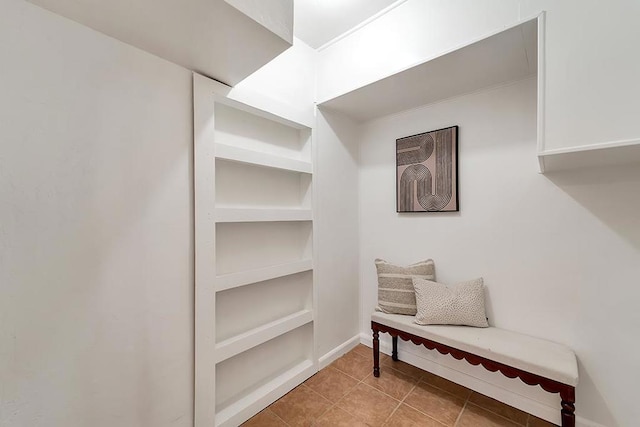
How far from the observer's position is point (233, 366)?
1720 millimetres

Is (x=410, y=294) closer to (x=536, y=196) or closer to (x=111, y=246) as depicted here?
(x=536, y=196)

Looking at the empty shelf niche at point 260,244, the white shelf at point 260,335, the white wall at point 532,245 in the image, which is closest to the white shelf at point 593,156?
the white wall at point 532,245

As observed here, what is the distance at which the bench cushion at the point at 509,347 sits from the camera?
4.41 ft

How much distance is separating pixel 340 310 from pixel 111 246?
184 cm

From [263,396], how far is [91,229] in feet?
4.80

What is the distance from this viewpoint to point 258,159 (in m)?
1.75

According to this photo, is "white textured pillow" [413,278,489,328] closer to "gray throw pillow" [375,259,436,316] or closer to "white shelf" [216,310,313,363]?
"gray throw pillow" [375,259,436,316]

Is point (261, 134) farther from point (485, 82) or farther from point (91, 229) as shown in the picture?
point (485, 82)

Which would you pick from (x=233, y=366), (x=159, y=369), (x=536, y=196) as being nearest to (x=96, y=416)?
(x=159, y=369)

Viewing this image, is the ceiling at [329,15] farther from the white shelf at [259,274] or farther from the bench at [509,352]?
the bench at [509,352]

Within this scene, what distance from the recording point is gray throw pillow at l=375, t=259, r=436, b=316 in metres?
1.99

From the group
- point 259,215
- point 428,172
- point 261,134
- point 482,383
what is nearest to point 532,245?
point 428,172

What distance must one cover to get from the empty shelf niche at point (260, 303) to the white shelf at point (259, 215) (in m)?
0.49

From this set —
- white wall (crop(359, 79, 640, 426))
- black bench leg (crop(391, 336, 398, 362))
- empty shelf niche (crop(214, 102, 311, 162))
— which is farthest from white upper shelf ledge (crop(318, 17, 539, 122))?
black bench leg (crop(391, 336, 398, 362))
